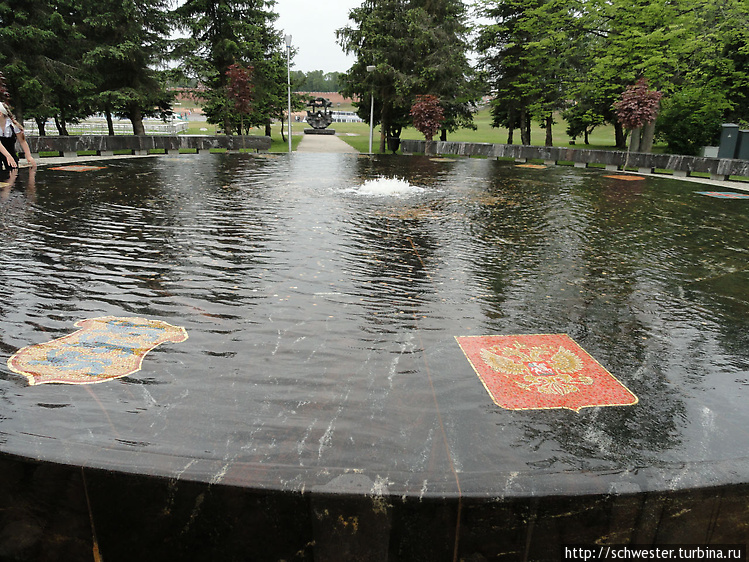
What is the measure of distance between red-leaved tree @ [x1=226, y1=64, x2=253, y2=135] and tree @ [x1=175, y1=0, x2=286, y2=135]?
0.79m

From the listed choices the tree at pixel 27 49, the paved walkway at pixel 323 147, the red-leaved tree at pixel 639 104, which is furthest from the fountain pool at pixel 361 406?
the paved walkway at pixel 323 147

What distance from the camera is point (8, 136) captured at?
50.5 ft

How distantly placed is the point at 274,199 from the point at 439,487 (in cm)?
1156

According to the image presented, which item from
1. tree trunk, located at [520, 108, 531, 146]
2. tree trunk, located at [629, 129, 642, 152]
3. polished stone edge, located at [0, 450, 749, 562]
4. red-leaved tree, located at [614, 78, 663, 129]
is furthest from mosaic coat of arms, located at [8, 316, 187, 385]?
tree trunk, located at [520, 108, 531, 146]

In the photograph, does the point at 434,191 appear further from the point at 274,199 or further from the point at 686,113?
the point at 686,113

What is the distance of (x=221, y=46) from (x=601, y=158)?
24924 millimetres

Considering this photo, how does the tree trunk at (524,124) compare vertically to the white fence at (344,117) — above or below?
below

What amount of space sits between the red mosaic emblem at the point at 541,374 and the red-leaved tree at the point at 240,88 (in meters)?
30.7

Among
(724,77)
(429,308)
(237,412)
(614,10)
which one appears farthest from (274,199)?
(724,77)

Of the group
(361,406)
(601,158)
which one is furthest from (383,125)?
(361,406)

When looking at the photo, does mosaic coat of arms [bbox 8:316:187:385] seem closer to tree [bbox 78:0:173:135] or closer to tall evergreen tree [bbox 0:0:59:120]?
tall evergreen tree [bbox 0:0:59:120]

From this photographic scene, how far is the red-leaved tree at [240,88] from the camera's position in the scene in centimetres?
3122

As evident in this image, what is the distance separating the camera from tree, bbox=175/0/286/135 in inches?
1229

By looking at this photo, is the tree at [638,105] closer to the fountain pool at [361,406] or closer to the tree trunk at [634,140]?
the tree trunk at [634,140]
